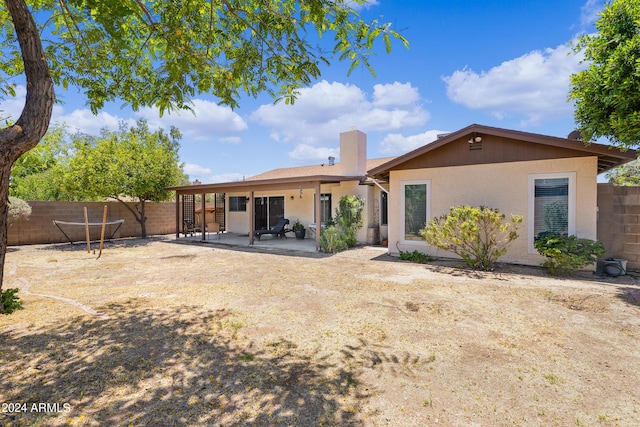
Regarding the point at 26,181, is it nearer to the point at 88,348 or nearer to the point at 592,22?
the point at 88,348

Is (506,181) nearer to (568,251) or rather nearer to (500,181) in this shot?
(500,181)

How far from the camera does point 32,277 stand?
6973 millimetres

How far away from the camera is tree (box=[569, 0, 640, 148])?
4.73 meters

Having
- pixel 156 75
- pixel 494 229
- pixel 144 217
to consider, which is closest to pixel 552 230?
pixel 494 229

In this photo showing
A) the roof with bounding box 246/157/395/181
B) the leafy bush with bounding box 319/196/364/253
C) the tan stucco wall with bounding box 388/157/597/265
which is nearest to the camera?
the tan stucco wall with bounding box 388/157/597/265

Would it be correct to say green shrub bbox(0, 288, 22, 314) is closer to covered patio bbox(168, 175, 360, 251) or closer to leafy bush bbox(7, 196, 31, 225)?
covered patio bbox(168, 175, 360, 251)

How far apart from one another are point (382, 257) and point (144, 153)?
11.5 meters

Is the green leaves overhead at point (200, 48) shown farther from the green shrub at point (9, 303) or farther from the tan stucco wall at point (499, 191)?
the tan stucco wall at point (499, 191)

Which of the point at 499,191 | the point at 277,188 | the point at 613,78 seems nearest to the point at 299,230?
the point at 277,188

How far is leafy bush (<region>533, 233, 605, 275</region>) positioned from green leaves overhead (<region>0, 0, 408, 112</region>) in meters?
5.89

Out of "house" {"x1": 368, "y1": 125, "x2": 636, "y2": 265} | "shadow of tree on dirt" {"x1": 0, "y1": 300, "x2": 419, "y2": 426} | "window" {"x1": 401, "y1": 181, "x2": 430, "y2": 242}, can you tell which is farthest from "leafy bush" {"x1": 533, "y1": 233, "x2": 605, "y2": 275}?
"shadow of tree on dirt" {"x1": 0, "y1": 300, "x2": 419, "y2": 426}

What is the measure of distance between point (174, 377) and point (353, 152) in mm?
10854

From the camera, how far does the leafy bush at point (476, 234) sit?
23.8 ft

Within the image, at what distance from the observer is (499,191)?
791cm
